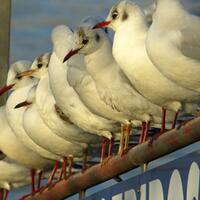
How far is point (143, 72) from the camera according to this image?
26.7 ft

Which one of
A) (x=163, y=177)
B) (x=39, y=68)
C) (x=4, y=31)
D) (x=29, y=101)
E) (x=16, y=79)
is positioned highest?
(x=4, y=31)

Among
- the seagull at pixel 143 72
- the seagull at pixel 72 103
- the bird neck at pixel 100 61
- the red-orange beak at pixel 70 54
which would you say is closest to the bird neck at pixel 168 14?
the seagull at pixel 143 72

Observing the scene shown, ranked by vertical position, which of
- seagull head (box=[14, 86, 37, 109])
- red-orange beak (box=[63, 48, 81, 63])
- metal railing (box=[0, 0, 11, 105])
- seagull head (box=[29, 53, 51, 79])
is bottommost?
red-orange beak (box=[63, 48, 81, 63])

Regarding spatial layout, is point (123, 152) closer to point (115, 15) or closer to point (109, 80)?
point (109, 80)

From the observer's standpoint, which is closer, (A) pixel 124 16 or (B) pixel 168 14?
(B) pixel 168 14

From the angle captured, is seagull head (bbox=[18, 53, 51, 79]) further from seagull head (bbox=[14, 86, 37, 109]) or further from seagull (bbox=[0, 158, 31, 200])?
seagull (bbox=[0, 158, 31, 200])

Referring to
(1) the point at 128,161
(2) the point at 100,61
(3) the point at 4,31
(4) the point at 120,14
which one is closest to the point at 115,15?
(4) the point at 120,14

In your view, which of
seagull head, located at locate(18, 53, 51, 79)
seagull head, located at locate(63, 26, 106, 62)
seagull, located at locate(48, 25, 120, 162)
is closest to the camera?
seagull head, located at locate(63, 26, 106, 62)

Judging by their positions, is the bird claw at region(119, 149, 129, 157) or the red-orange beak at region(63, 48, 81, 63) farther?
the red-orange beak at region(63, 48, 81, 63)

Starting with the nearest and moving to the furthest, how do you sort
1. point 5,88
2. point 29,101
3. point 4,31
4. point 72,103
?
point 72,103 → point 29,101 → point 5,88 → point 4,31

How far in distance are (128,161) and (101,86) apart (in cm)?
115

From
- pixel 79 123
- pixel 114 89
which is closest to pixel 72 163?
pixel 79 123

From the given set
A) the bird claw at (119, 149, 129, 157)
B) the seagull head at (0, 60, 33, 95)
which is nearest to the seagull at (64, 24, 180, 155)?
the bird claw at (119, 149, 129, 157)

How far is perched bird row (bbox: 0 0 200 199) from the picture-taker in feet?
25.5
